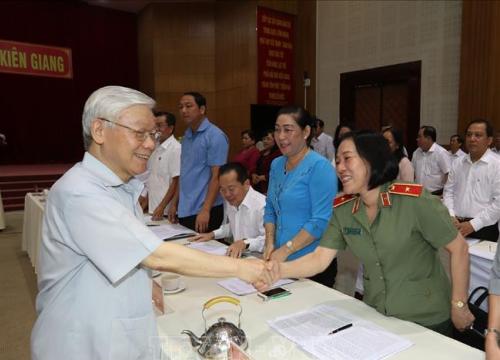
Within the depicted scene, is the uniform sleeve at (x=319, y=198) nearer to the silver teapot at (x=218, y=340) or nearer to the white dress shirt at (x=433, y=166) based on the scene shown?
the silver teapot at (x=218, y=340)

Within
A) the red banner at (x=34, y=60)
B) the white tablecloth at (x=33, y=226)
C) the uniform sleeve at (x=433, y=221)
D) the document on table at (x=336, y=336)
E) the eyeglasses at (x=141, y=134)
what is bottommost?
the white tablecloth at (x=33, y=226)

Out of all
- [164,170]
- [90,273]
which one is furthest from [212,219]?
[90,273]

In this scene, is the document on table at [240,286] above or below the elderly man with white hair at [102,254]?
below

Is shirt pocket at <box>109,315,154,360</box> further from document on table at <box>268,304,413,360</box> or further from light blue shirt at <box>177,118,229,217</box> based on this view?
light blue shirt at <box>177,118,229,217</box>

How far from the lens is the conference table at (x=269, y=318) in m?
1.15

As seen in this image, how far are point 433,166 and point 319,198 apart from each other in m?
3.98

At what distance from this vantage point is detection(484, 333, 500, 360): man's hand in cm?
107

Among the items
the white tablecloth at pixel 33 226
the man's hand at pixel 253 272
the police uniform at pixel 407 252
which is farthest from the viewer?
the white tablecloth at pixel 33 226

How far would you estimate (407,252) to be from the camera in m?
1.40

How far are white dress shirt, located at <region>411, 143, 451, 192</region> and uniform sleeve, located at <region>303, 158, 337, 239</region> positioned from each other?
12.7 feet

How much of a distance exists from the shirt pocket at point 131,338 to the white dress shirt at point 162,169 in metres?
2.26

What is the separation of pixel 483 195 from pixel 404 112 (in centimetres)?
425

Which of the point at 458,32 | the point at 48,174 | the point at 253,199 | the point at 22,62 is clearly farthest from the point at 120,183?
the point at 22,62

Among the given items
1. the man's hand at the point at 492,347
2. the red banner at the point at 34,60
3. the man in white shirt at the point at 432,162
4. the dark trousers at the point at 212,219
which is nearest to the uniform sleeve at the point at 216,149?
the dark trousers at the point at 212,219
